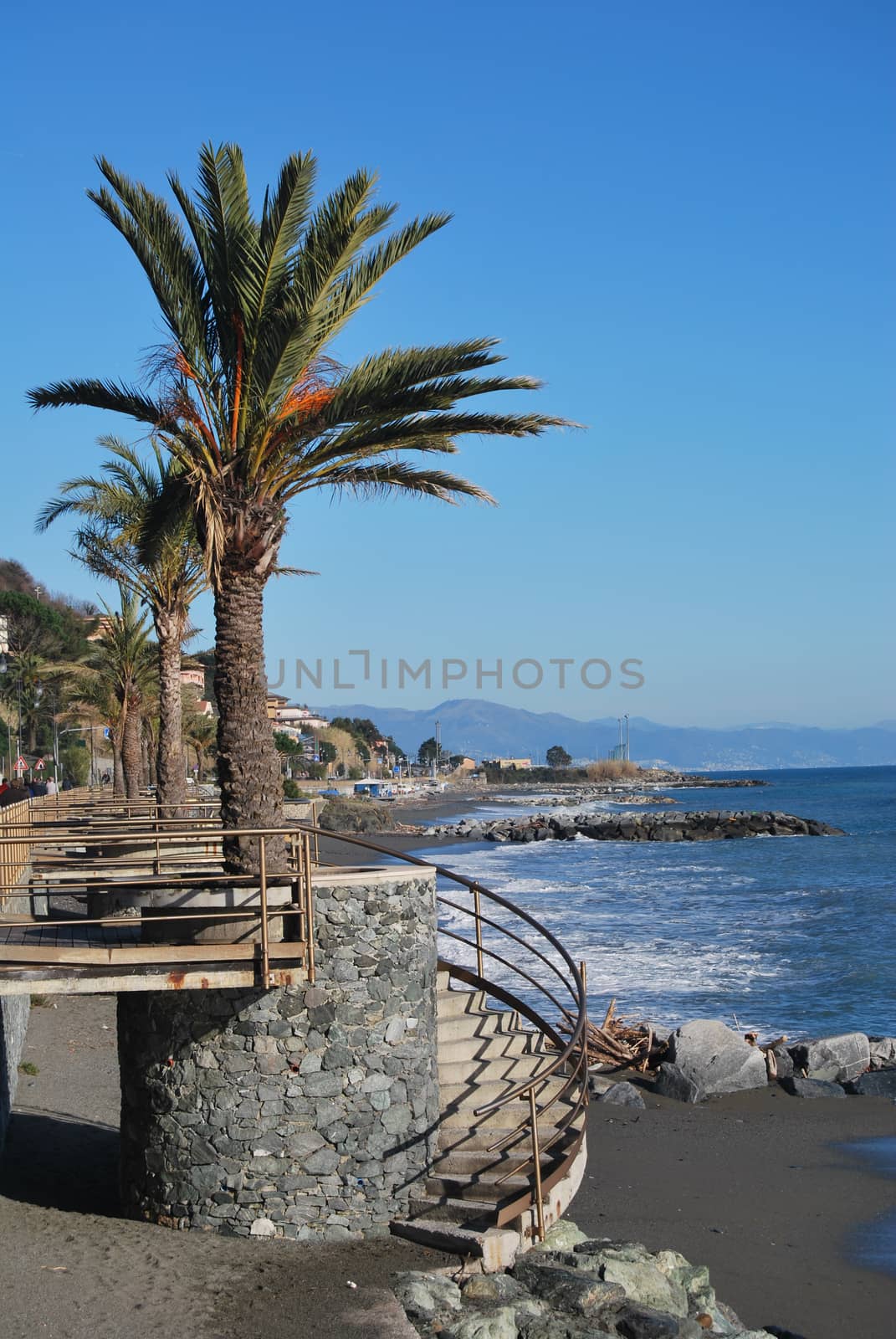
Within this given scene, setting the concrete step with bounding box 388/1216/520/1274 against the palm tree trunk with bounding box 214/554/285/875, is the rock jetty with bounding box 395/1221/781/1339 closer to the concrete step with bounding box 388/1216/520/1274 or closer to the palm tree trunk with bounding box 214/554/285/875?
the concrete step with bounding box 388/1216/520/1274

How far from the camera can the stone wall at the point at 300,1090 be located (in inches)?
375

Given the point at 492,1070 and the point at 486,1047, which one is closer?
the point at 492,1070

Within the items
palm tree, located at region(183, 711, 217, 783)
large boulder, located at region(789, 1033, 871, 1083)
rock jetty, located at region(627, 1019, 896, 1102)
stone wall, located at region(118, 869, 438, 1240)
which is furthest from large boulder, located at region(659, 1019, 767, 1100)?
palm tree, located at region(183, 711, 217, 783)

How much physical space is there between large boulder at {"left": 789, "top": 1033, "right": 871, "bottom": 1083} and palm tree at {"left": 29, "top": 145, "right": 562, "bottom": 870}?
33.3 ft

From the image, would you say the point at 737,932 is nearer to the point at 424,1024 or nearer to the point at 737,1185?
the point at 737,1185

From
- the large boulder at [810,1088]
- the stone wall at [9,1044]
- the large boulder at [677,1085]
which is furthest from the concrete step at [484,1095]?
the large boulder at [810,1088]

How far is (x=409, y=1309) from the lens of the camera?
8391 mm

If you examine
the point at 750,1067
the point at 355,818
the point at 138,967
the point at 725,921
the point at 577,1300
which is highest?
the point at 138,967

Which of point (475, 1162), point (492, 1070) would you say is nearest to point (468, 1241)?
point (475, 1162)

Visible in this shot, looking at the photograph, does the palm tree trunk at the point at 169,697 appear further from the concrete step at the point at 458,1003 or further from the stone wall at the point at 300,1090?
the stone wall at the point at 300,1090

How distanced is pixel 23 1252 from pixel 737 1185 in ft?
24.3

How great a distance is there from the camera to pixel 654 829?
252 ft

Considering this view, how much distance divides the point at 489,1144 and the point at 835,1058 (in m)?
8.81

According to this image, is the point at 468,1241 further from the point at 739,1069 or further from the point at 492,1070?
the point at 739,1069
